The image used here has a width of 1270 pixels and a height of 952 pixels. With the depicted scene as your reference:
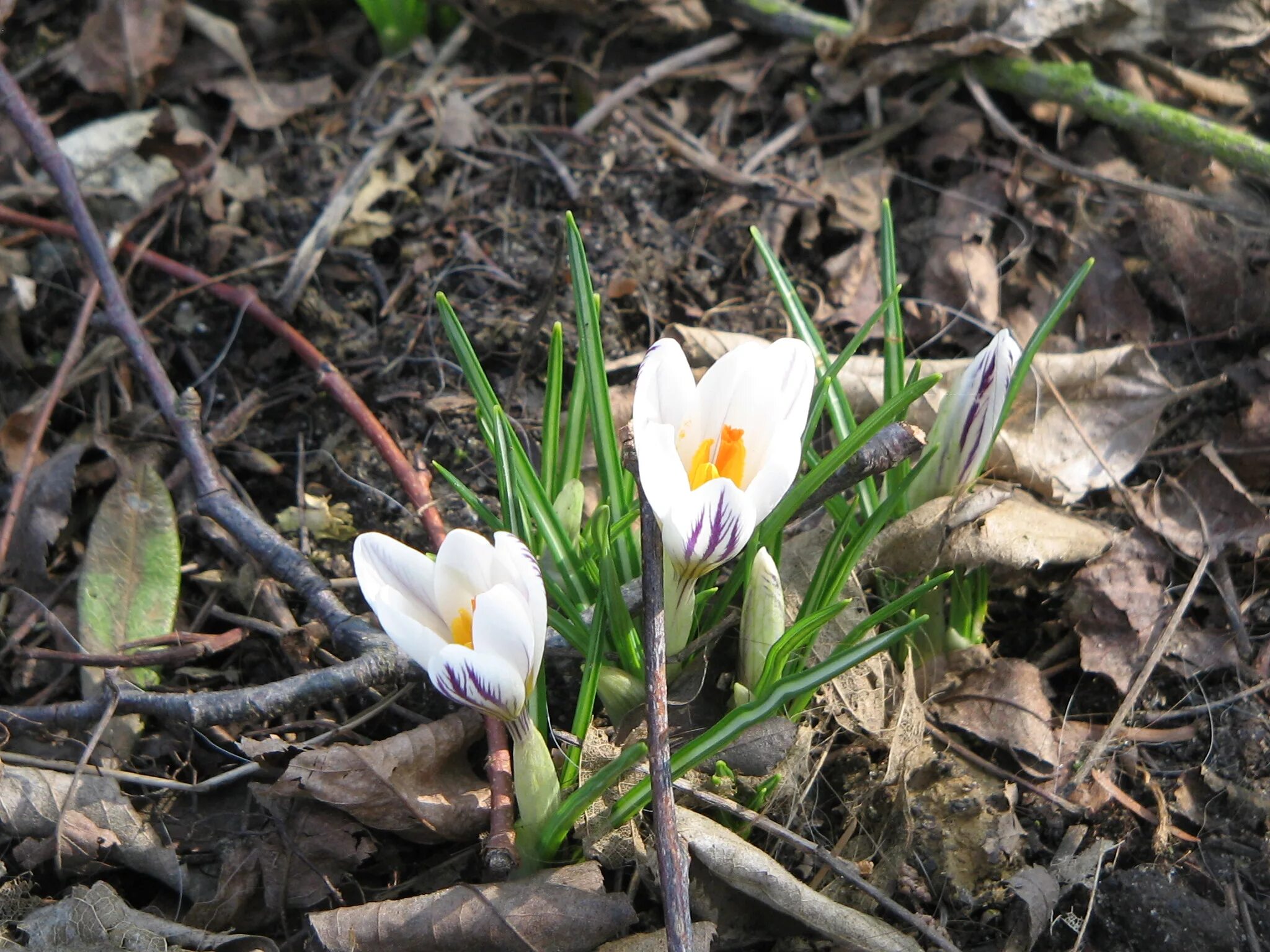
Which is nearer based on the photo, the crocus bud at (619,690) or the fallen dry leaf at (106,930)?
the fallen dry leaf at (106,930)

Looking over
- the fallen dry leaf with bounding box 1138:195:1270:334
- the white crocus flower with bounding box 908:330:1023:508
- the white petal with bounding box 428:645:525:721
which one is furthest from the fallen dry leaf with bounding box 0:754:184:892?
the fallen dry leaf with bounding box 1138:195:1270:334

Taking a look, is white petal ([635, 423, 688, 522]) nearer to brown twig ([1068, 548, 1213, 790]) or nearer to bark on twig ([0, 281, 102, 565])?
brown twig ([1068, 548, 1213, 790])

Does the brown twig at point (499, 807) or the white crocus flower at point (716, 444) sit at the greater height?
the white crocus flower at point (716, 444)

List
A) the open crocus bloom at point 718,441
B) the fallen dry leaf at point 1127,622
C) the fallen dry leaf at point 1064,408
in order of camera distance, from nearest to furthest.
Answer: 1. the open crocus bloom at point 718,441
2. the fallen dry leaf at point 1127,622
3. the fallen dry leaf at point 1064,408

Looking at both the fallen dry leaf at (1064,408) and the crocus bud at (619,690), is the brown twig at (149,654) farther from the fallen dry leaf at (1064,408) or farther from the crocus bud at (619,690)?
the fallen dry leaf at (1064,408)

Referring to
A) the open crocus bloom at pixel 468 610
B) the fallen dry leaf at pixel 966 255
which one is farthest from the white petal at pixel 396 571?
the fallen dry leaf at pixel 966 255

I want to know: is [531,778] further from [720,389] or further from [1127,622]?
[1127,622]
